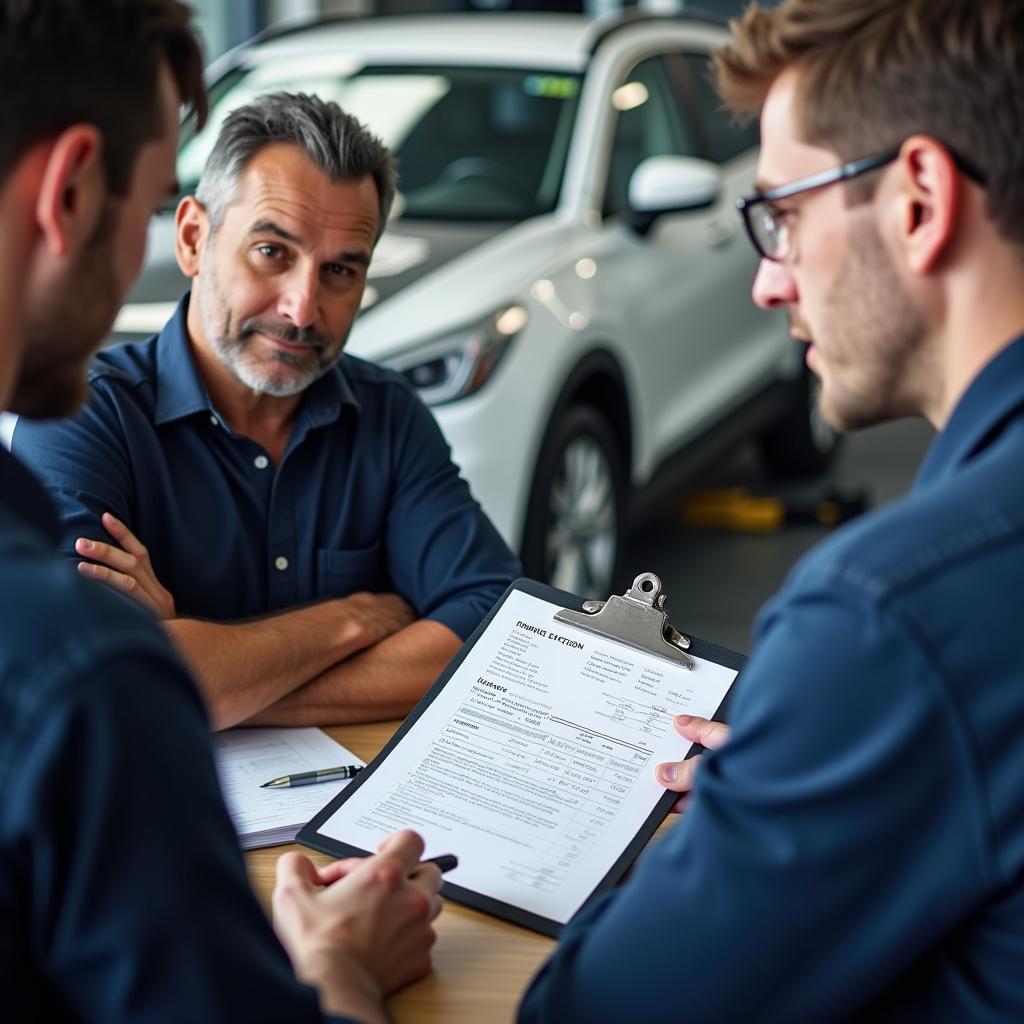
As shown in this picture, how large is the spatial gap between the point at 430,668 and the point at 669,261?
2786mm

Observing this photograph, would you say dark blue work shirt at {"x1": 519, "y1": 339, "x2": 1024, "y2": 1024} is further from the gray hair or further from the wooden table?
the gray hair

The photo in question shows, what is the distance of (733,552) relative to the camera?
5652mm

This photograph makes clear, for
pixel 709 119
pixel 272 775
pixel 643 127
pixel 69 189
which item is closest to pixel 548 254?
pixel 643 127

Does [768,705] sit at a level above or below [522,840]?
above

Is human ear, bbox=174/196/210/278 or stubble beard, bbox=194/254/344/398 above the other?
human ear, bbox=174/196/210/278

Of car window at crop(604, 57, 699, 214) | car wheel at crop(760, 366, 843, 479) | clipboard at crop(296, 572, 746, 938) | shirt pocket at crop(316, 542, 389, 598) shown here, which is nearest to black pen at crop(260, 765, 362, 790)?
clipboard at crop(296, 572, 746, 938)

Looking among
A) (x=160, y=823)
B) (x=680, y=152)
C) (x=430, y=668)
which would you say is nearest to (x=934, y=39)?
(x=160, y=823)

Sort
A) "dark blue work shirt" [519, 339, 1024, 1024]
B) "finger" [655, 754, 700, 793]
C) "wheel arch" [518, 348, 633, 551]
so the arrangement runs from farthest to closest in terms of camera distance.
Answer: "wheel arch" [518, 348, 633, 551], "finger" [655, 754, 700, 793], "dark blue work shirt" [519, 339, 1024, 1024]

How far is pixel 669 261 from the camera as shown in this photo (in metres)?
4.80

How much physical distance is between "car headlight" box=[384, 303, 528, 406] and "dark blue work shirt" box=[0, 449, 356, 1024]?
2.78 meters

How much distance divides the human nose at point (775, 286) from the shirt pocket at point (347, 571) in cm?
110

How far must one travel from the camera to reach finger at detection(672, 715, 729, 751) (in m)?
1.68

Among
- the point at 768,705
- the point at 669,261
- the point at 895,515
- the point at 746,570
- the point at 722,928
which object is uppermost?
the point at 895,515

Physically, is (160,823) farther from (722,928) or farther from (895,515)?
(895,515)
